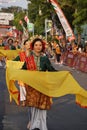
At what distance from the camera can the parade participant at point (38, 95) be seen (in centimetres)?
784

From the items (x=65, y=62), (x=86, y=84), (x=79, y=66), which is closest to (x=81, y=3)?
(x=65, y=62)

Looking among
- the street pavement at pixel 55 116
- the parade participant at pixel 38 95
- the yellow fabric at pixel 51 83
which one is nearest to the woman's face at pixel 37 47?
the parade participant at pixel 38 95

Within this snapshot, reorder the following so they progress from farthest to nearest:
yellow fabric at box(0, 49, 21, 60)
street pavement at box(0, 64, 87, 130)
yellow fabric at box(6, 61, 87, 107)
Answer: yellow fabric at box(0, 49, 21, 60)
street pavement at box(0, 64, 87, 130)
yellow fabric at box(6, 61, 87, 107)

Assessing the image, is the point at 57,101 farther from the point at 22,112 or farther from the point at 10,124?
the point at 10,124

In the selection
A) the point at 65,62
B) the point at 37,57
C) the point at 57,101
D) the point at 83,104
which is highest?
the point at 37,57

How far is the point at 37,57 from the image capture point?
26.1 feet

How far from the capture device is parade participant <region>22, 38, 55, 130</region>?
784 centimetres

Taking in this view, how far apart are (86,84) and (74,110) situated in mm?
6237

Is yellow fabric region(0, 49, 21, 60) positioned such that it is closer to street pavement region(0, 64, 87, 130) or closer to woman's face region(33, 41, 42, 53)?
street pavement region(0, 64, 87, 130)

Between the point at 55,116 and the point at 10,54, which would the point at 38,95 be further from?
the point at 10,54

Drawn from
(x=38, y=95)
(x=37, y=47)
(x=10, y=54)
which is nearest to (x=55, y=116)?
(x=38, y=95)

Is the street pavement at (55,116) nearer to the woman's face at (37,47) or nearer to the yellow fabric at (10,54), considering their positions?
the woman's face at (37,47)

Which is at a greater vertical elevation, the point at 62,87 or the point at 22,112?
the point at 62,87

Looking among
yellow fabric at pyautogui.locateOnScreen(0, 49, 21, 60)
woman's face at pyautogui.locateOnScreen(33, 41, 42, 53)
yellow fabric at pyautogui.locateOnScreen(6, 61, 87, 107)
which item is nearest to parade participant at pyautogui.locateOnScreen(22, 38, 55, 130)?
woman's face at pyautogui.locateOnScreen(33, 41, 42, 53)
